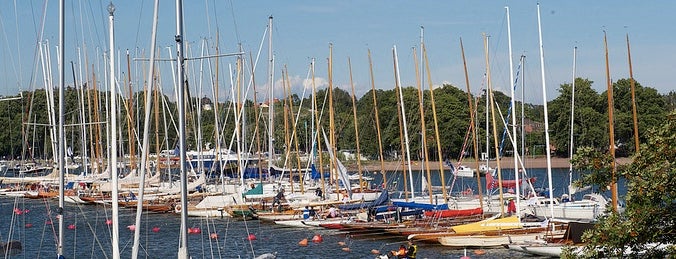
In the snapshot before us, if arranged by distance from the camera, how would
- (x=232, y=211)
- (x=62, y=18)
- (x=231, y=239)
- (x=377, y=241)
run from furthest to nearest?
(x=232, y=211), (x=231, y=239), (x=377, y=241), (x=62, y=18)

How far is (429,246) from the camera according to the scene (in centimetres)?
4456

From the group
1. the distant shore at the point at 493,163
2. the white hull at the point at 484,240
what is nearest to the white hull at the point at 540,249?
the white hull at the point at 484,240

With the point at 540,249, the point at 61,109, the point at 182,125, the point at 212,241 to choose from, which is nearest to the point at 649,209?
the point at 182,125

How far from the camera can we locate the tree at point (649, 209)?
1764cm

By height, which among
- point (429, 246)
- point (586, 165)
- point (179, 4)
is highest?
point (179, 4)

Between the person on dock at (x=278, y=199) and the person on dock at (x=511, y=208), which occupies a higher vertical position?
the person on dock at (x=278, y=199)

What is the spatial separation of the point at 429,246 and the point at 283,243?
8.17 meters

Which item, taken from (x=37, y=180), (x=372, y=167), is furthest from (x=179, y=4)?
(x=372, y=167)

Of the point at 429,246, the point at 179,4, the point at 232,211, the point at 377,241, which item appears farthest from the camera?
the point at 232,211

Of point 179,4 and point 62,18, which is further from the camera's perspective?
point 62,18

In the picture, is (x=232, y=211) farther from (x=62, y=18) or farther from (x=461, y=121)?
(x=461, y=121)

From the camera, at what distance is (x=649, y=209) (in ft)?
57.6

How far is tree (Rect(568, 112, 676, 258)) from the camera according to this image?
57.9ft

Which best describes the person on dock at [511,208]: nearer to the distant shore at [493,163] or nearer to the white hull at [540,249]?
the white hull at [540,249]
